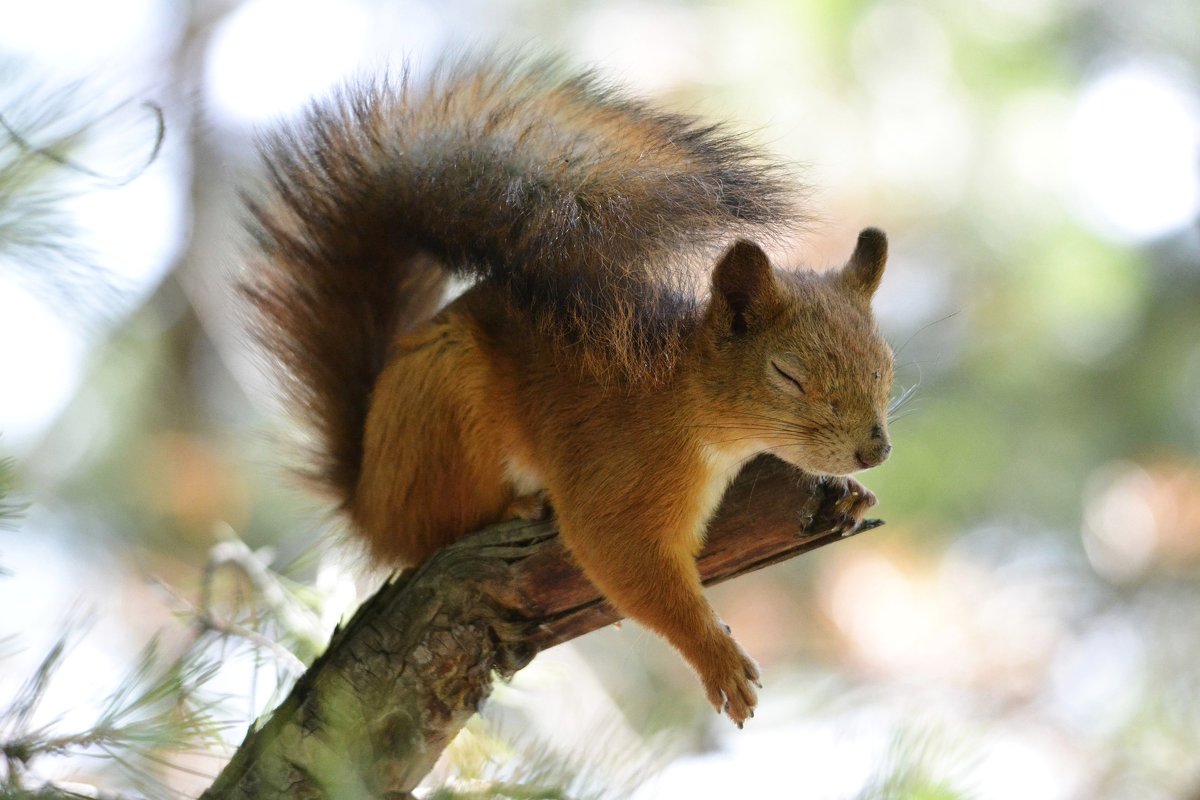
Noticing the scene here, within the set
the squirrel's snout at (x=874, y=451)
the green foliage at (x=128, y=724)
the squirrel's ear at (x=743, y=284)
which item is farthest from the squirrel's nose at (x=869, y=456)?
the green foliage at (x=128, y=724)

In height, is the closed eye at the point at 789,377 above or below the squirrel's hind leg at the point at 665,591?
above

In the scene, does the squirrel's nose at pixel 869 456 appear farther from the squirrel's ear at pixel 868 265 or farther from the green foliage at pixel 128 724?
the green foliage at pixel 128 724

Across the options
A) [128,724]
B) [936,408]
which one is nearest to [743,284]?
[128,724]

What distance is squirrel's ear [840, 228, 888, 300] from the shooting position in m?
1.64

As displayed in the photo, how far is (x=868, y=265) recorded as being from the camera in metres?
1.65

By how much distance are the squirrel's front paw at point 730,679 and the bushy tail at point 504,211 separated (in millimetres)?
394

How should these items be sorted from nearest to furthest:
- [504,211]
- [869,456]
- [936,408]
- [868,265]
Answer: [869,456] → [504,211] → [868,265] → [936,408]

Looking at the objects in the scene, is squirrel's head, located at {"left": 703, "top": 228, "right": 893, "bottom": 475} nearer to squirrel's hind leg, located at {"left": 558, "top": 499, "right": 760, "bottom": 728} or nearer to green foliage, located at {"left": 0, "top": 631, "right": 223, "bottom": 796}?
squirrel's hind leg, located at {"left": 558, "top": 499, "right": 760, "bottom": 728}

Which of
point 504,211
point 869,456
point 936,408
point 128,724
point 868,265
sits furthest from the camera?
point 936,408

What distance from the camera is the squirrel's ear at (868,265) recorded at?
1.64 meters

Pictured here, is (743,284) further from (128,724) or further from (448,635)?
(128,724)

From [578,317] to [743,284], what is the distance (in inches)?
9.0

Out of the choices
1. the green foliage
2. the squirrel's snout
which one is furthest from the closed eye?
the green foliage

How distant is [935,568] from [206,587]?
216cm
